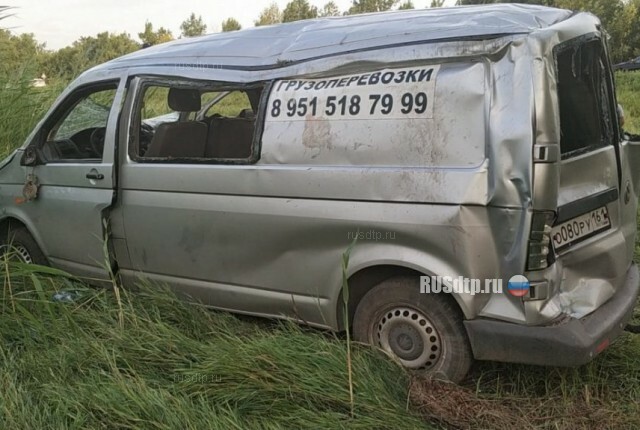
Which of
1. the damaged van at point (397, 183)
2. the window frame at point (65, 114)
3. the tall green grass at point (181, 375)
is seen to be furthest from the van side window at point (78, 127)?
the tall green grass at point (181, 375)

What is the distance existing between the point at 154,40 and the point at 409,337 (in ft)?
136

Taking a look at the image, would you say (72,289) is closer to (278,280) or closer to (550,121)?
(278,280)

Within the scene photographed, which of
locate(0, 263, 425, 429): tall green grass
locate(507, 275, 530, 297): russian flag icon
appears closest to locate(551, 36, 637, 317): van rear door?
locate(507, 275, 530, 297): russian flag icon

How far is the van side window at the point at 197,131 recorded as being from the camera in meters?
3.41

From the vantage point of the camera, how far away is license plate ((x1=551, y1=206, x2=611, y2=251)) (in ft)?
8.68

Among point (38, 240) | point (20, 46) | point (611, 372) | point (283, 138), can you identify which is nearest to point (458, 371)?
point (611, 372)

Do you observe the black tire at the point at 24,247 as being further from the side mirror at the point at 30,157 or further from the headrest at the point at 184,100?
the headrest at the point at 184,100

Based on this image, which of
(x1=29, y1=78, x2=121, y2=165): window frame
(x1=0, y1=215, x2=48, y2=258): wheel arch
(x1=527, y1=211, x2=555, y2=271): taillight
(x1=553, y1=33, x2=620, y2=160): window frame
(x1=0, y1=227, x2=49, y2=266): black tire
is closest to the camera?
(x1=527, y1=211, x2=555, y2=271): taillight

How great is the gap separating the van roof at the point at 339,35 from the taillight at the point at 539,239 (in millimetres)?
797

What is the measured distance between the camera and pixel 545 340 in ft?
8.21

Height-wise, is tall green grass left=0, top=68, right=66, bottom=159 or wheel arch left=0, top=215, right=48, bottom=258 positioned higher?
tall green grass left=0, top=68, right=66, bottom=159

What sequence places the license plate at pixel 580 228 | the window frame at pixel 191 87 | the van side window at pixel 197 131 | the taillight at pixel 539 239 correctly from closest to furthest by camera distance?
the taillight at pixel 539 239 < the license plate at pixel 580 228 < the window frame at pixel 191 87 < the van side window at pixel 197 131

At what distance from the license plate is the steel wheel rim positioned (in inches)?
27.6

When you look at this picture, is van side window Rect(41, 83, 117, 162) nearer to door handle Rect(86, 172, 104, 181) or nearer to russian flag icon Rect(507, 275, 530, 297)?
door handle Rect(86, 172, 104, 181)
